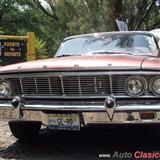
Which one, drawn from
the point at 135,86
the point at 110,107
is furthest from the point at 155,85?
the point at 110,107

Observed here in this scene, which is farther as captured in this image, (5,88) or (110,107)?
(5,88)

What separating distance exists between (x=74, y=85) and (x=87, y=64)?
0.31 m

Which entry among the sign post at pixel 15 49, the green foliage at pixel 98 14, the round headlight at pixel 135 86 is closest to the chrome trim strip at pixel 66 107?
the round headlight at pixel 135 86

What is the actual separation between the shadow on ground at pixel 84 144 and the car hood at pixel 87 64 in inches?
38.0

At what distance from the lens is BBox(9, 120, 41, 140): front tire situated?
25.1 feet

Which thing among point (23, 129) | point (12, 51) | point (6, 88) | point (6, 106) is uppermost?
point (6, 88)

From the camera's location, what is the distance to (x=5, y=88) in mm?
7156

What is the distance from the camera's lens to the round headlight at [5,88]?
7.12 m

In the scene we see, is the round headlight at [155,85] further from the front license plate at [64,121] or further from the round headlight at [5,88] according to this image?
the round headlight at [5,88]

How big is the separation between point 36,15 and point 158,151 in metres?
35.0

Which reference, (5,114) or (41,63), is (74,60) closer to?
(41,63)

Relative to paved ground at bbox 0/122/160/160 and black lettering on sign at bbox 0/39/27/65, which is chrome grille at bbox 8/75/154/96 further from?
black lettering on sign at bbox 0/39/27/65

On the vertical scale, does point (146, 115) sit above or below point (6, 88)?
below

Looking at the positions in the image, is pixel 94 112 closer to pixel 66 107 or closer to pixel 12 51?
pixel 66 107
